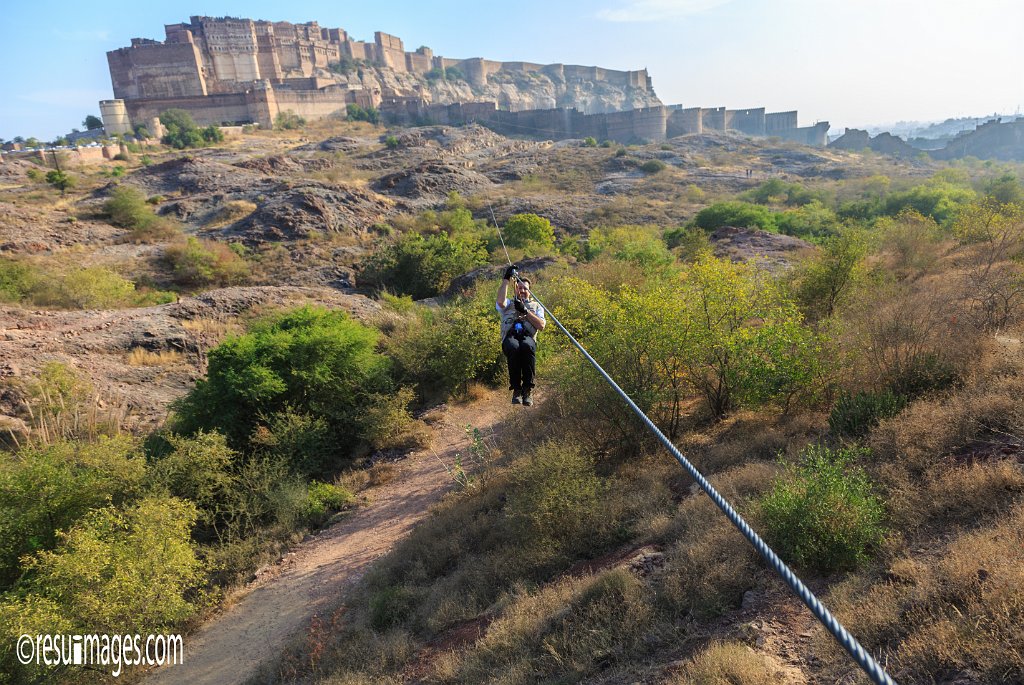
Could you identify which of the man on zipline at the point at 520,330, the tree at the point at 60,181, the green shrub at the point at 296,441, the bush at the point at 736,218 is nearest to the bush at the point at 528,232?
the bush at the point at 736,218

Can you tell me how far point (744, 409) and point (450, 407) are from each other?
22.3 feet

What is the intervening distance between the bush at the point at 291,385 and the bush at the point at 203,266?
1275 centimetres

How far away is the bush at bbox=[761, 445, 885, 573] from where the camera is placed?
13.9 feet

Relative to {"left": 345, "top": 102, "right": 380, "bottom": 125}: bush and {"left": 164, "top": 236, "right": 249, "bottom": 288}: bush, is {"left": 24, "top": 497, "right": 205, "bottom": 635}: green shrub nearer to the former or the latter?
{"left": 164, "top": 236, "right": 249, "bottom": 288}: bush

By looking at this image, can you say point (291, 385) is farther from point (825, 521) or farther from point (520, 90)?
point (520, 90)

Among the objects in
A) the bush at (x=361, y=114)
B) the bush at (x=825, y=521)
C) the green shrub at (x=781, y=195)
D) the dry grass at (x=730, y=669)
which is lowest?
the dry grass at (x=730, y=669)

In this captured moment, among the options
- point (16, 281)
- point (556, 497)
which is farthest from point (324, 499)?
point (16, 281)

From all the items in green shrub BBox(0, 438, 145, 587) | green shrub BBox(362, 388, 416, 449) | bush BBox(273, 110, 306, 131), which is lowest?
green shrub BBox(362, 388, 416, 449)

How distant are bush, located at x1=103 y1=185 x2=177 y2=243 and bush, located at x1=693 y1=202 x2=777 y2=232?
27.9m

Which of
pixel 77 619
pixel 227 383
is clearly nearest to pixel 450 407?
pixel 227 383

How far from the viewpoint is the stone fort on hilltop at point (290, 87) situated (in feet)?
214

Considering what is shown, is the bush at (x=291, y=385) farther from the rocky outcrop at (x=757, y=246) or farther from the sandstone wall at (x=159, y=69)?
the sandstone wall at (x=159, y=69)

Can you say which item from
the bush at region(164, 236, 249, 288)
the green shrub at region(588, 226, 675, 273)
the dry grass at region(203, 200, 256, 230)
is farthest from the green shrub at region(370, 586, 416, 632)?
the dry grass at region(203, 200, 256, 230)

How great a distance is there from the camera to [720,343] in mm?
7547
